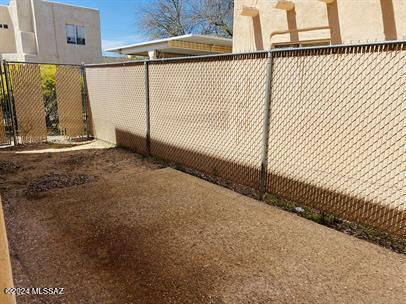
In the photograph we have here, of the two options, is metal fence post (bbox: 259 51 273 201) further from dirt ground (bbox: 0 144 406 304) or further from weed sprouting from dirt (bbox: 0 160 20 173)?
weed sprouting from dirt (bbox: 0 160 20 173)

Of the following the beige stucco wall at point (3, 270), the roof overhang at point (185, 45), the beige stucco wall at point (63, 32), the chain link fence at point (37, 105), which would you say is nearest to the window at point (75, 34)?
the beige stucco wall at point (63, 32)

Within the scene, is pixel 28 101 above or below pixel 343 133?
above

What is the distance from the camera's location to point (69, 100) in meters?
8.12

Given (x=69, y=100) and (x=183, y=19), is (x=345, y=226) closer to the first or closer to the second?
(x=69, y=100)

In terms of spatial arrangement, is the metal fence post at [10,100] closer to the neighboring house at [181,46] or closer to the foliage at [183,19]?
the neighboring house at [181,46]

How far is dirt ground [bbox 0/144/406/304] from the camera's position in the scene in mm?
2285

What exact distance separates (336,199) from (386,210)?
507mm

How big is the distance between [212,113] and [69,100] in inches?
195

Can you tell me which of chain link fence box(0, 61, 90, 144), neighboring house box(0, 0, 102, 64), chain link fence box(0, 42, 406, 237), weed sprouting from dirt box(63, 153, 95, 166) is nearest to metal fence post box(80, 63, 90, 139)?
chain link fence box(0, 61, 90, 144)

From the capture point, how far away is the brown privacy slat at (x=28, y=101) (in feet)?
24.1

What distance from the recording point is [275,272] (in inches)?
99.0

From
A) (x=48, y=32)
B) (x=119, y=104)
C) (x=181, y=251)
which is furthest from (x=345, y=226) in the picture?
(x=48, y=32)

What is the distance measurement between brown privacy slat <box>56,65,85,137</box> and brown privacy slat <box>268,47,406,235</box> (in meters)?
6.08

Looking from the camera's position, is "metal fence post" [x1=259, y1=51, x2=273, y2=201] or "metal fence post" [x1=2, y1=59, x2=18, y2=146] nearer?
"metal fence post" [x1=259, y1=51, x2=273, y2=201]
